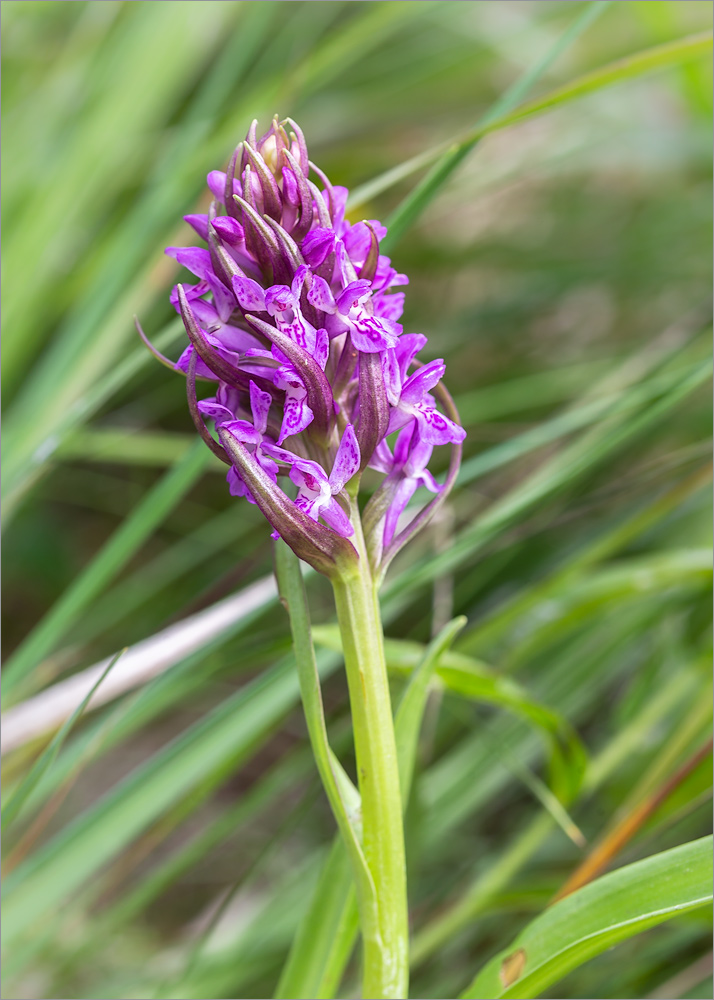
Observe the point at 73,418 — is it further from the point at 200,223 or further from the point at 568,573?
the point at 568,573

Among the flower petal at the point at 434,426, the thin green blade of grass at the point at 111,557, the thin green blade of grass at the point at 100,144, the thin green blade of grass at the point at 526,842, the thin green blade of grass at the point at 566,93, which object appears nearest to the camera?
the flower petal at the point at 434,426

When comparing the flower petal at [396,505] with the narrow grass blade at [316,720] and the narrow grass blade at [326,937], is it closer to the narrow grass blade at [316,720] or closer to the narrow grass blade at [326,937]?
the narrow grass blade at [316,720]

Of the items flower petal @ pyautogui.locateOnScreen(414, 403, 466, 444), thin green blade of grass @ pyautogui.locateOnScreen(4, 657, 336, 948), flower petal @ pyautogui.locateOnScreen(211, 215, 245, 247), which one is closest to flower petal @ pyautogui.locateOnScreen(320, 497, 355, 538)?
flower petal @ pyautogui.locateOnScreen(414, 403, 466, 444)

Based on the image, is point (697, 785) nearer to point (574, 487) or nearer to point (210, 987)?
point (574, 487)

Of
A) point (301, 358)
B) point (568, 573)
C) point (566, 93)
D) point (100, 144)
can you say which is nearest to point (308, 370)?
point (301, 358)

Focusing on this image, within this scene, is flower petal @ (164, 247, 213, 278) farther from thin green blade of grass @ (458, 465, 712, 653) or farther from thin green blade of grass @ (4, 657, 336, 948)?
thin green blade of grass @ (458, 465, 712, 653)

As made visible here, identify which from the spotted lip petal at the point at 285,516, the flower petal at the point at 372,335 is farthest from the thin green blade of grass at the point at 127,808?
the flower petal at the point at 372,335

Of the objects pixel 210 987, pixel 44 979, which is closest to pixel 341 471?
pixel 210 987
